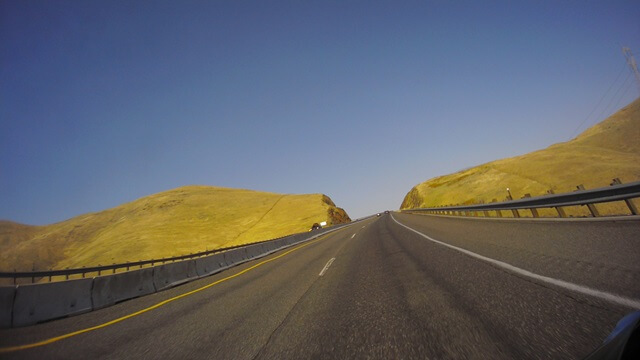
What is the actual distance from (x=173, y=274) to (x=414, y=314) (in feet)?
35.0

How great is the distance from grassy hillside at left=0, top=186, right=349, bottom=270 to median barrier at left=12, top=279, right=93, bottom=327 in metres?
51.0

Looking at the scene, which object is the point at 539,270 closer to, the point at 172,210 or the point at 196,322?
the point at 196,322

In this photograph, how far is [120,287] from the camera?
9.63 meters

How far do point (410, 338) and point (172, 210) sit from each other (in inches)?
3600

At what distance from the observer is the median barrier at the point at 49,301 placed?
6.98m

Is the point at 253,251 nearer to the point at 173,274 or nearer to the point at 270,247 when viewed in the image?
the point at 270,247

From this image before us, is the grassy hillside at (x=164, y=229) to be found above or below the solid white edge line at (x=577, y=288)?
above

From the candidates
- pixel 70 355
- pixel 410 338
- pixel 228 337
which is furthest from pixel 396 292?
pixel 70 355

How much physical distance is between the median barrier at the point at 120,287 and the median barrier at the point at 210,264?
291cm

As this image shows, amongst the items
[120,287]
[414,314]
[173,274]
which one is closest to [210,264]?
[173,274]

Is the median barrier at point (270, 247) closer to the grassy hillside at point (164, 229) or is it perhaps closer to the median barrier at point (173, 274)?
the median barrier at point (173, 274)

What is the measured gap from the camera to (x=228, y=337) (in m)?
4.68

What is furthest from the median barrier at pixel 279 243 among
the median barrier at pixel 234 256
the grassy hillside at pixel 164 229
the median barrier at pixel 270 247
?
the grassy hillside at pixel 164 229

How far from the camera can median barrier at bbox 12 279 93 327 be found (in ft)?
22.9
